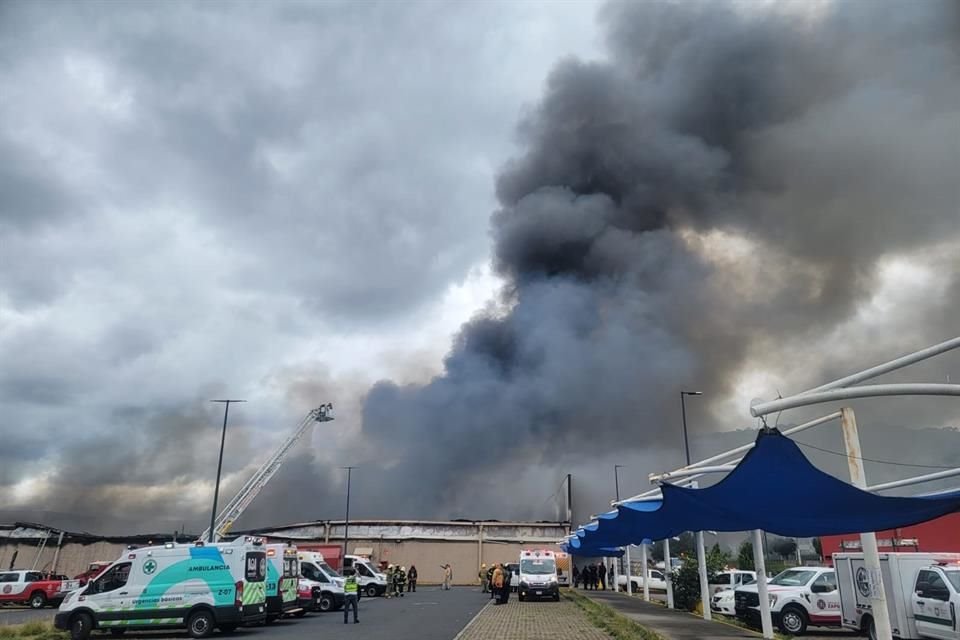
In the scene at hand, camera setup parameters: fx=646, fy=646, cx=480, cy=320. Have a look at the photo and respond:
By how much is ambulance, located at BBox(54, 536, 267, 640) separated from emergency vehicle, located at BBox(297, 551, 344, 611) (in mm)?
8303

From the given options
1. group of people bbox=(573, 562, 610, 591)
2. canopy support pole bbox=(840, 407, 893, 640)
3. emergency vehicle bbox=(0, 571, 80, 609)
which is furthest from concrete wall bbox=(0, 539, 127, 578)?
canopy support pole bbox=(840, 407, 893, 640)

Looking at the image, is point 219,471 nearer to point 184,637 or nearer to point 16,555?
point 184,637

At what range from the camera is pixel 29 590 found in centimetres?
2711

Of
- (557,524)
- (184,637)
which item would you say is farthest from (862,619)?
(557,524)

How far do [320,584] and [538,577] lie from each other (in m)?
8.88

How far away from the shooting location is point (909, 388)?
23.5 ft

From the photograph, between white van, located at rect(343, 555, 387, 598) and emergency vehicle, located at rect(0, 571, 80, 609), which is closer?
emergency vehicle, located at rect(0, 571, 80, 609)

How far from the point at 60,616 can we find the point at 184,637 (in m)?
2.87

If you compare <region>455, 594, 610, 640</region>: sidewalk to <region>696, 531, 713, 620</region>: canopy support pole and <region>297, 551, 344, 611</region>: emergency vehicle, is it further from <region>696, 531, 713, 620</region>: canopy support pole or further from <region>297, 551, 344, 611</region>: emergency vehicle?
<region>297, 551, 344, 611</region>: emergency vehicle

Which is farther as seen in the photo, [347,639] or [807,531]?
[347,639]

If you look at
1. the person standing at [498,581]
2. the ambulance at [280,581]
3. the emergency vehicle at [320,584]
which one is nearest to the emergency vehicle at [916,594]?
the person standing at [498,581]

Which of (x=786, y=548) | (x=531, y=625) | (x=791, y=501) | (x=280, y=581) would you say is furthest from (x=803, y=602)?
(x=786, y=548)

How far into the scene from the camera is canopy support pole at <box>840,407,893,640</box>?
9836 millimetres

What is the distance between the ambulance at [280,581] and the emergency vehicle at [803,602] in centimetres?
1282
